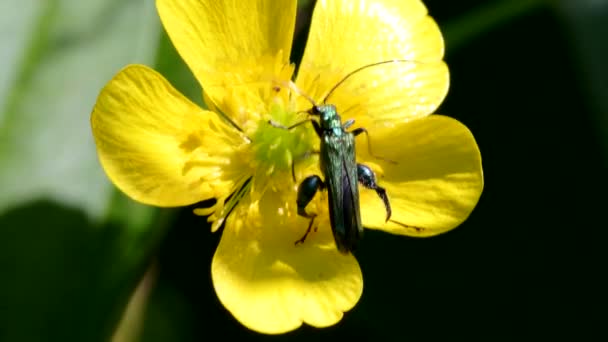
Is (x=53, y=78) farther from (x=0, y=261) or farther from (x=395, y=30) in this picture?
(x=395, y=30)

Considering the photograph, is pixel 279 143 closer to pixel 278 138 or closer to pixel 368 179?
pixel 278 138

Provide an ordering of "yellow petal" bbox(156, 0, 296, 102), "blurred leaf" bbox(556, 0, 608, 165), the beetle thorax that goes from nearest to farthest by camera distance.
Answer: "yellow petal" bbox(156, 0, 296, 102) < the beetle thorax < "blurred leaf" bbox(556, 0, 608, 165)

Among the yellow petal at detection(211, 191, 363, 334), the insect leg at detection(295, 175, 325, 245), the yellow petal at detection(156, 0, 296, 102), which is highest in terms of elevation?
the yellow petal at detection(156, 0, 296, 102)

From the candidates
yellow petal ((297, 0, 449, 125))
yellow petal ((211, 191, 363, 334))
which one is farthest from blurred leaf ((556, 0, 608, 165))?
yellow petal ((211, 191, 363, 334))

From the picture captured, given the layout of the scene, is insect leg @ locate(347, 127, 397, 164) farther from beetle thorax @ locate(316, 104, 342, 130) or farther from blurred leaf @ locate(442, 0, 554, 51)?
blurred leaf @ locate(442, 0, 554, 51)

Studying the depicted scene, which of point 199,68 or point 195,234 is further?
point 195,234

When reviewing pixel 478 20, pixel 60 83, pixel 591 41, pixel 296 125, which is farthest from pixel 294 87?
pixel 591 41

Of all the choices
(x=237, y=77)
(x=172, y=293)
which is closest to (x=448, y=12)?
(x=237, y=77)
